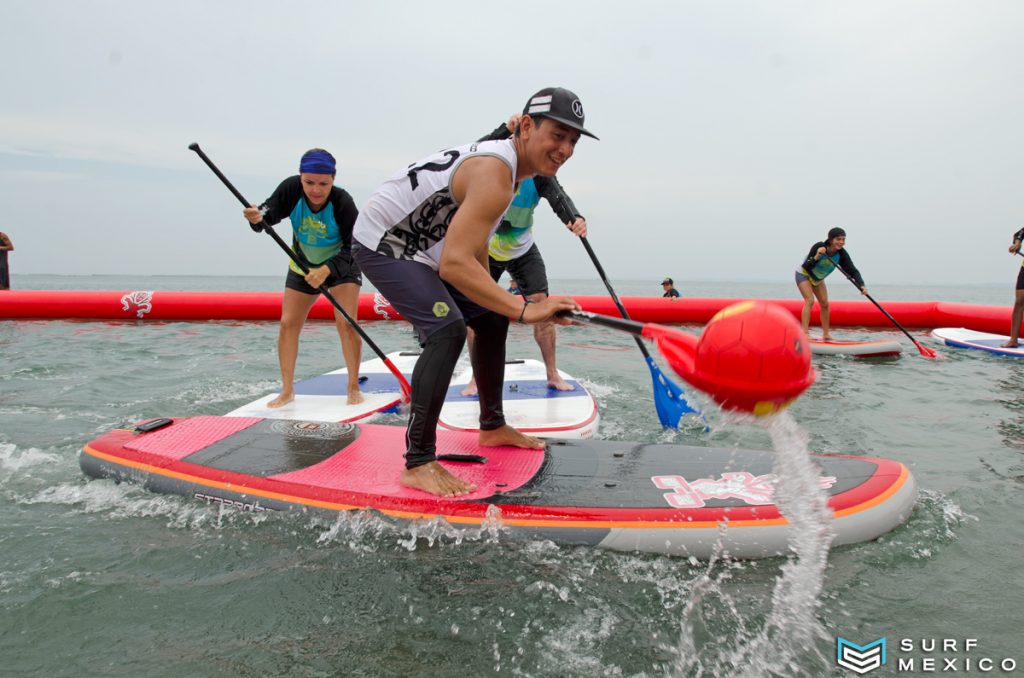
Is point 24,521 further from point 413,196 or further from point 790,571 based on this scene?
point 790,571

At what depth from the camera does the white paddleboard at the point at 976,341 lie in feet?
28.6

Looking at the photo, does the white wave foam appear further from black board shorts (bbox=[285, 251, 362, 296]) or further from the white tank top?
the white tank top

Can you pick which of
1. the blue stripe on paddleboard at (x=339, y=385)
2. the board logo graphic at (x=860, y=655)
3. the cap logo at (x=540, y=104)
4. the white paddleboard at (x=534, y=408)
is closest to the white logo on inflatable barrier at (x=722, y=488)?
the board logo graphic at (x=860, y=655)

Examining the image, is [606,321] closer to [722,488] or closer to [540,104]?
[540,104]

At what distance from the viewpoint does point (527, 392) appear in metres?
5.14

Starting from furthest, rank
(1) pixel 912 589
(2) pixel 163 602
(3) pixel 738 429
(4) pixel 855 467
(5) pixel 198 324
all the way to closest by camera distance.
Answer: (5) pixel 198 324
(3) pixel 738 429
(4) pixel 855 467
(1) pixel 912 589
(2) pixel 163 602

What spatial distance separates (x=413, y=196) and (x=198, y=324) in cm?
1008

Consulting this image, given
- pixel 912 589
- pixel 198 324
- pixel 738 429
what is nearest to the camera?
pixel 912 589

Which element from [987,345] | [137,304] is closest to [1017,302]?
[987,345]

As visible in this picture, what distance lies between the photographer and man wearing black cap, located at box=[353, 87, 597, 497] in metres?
2.53

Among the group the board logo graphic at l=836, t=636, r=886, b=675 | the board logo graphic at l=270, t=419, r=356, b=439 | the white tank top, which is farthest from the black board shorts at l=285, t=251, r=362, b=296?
the board logo graphic at l=836, t=636, r=886, b=675

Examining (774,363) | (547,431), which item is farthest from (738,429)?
(774,363)

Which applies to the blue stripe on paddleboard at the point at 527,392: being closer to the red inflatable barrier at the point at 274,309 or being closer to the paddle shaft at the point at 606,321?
the paddle shaft at the point at 606,321

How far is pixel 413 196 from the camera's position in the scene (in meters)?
2.81
